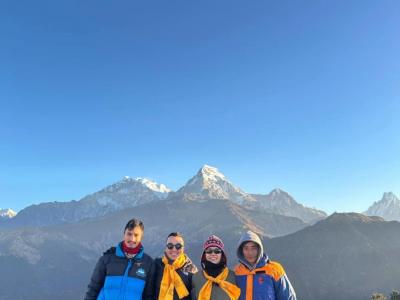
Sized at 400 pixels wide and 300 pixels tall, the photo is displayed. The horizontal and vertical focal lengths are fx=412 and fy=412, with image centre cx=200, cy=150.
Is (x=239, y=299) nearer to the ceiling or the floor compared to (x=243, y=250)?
nearer to the floor

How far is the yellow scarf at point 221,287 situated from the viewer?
39.7 feet

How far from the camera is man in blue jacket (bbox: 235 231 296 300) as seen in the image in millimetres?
12133

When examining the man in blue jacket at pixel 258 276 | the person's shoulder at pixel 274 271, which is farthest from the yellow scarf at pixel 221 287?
the person's shoulder at pixel 274 271

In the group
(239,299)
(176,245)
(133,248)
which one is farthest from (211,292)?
(133,248)

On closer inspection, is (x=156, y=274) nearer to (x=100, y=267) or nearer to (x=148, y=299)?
(x=148, y=299)

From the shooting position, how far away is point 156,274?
1332 cm

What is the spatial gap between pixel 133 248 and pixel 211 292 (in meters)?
2.81

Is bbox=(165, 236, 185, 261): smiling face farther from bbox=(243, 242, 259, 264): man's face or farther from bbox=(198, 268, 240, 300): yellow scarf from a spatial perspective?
bbox=(243, 242, 259, 264): man's face

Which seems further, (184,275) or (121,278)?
(184,275)

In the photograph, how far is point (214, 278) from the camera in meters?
12.4

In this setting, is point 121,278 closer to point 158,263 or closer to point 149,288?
point 149,288

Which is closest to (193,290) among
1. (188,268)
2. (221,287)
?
(188,268)

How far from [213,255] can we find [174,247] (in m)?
1.48

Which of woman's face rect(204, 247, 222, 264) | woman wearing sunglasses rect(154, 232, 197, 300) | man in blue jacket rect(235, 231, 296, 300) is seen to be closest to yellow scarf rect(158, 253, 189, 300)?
woman wearing sunglasses rect(154, 232, 197, 300)
